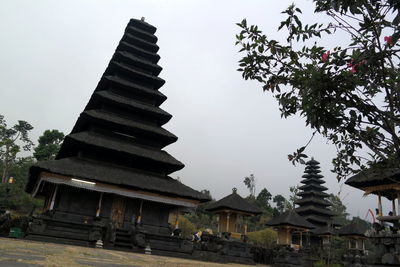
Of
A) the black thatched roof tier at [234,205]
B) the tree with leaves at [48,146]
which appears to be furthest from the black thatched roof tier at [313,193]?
the tree with leaves at [48,146]

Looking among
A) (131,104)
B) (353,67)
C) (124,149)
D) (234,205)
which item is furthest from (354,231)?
(353,67)

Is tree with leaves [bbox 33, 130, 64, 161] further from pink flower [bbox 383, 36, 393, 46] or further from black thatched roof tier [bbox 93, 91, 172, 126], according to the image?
pink flower [bbox 383, 36, 393, 46]

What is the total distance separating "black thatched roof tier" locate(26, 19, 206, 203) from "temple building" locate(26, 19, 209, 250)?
0.16ft

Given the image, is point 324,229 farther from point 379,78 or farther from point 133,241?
point 379,78

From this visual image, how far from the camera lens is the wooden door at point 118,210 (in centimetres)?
1827

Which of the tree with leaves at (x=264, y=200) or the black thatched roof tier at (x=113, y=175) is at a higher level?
the tree with leaves at (x=264, y=200)

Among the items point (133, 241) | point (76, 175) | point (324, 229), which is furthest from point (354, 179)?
point (324, 229)

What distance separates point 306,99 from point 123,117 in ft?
63.1

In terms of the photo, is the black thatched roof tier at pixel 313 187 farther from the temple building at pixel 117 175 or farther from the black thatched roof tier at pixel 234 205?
the temple building at pixel 117 175

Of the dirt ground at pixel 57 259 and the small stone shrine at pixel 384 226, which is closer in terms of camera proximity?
the dirt ground at pixel 57 259

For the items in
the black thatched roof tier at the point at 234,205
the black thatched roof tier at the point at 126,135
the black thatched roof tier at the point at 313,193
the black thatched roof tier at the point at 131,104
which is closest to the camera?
the black thatched roof tier at the point at 126,135

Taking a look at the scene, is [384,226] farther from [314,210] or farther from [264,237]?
[314,210]

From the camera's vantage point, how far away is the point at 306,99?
133 inches

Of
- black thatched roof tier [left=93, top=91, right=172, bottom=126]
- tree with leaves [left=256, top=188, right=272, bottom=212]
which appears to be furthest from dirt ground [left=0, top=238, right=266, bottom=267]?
tree with leaves [left=256, top=188, right=272, bottom=212]
